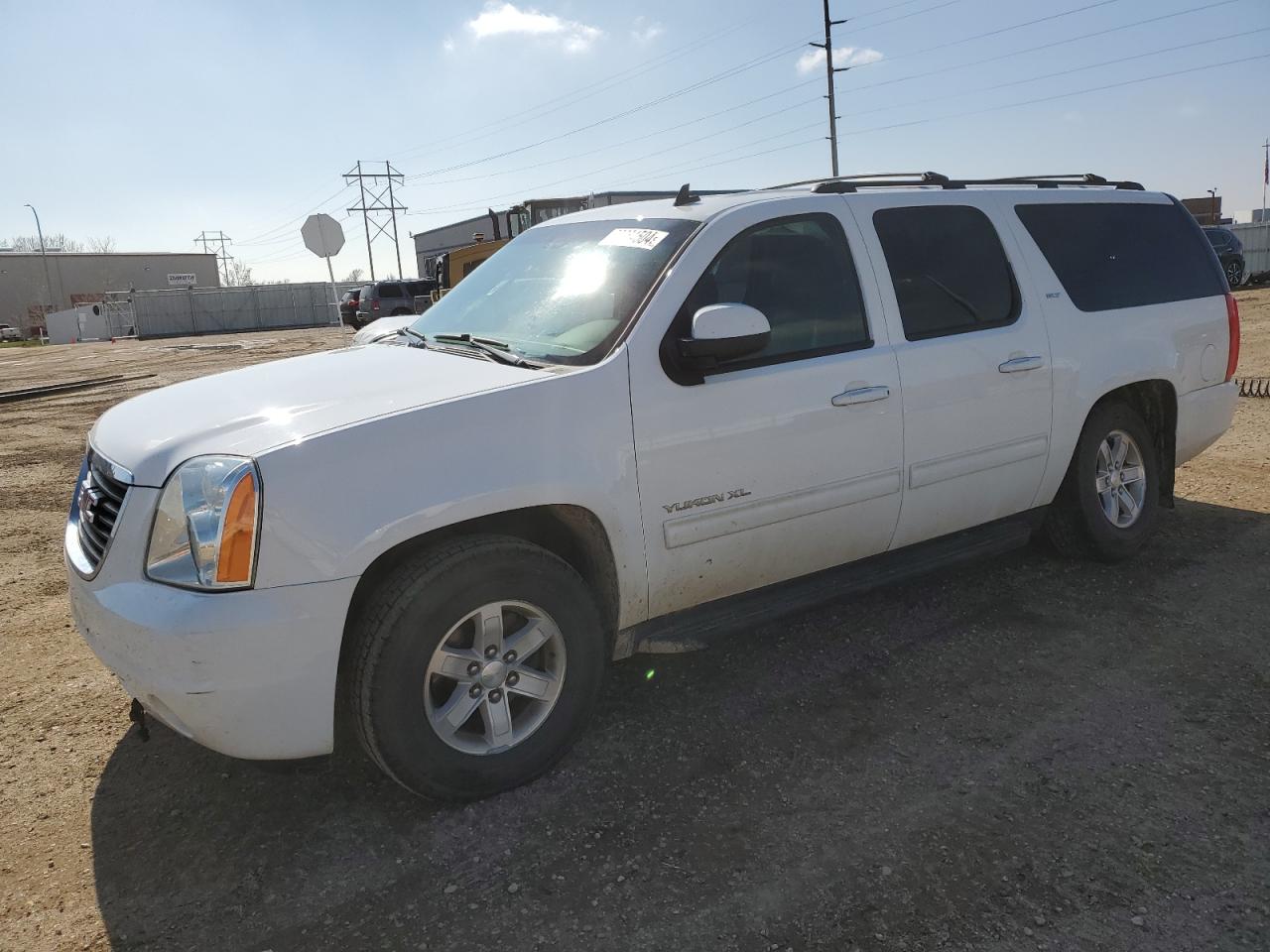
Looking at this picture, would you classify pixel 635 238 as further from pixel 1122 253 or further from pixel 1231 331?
pixel 1231 331

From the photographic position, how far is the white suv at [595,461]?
254cm

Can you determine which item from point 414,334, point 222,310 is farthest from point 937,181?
point 222,310

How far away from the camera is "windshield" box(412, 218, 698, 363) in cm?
323

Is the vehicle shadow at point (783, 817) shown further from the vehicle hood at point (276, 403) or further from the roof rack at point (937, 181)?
the roof rack at point (937, 181)

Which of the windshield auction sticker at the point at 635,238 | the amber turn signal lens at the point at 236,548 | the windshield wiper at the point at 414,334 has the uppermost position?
the windshield auction sticker at the point at 635,238

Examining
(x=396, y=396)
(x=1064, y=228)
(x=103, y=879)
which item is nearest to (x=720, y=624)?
(x=396, y=396)

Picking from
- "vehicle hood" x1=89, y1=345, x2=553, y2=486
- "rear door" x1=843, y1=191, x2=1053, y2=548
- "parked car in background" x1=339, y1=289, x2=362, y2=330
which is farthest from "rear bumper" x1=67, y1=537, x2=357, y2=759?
"parked car in background" x1=339, y1=289, x2=362, y2=330

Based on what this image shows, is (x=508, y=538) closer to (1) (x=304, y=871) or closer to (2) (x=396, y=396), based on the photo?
(2) (x=396, y=396)

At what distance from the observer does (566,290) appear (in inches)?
138

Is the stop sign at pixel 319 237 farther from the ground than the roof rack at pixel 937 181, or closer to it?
farther from the ground

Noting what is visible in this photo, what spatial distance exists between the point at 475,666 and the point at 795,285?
185 centimetres

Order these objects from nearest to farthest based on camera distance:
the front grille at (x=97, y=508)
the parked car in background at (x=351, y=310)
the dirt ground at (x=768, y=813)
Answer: the dirt ground at (x=768, y=813)
the front grille at (x=97, y=508)
the parked car in background at (x=351, y=310)

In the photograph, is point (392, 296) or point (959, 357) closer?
point (959, 357)

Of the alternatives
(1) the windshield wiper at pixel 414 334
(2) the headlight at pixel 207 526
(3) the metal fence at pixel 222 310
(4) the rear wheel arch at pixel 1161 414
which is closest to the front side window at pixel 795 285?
(1) the windshield wiper at pixel 414 334
